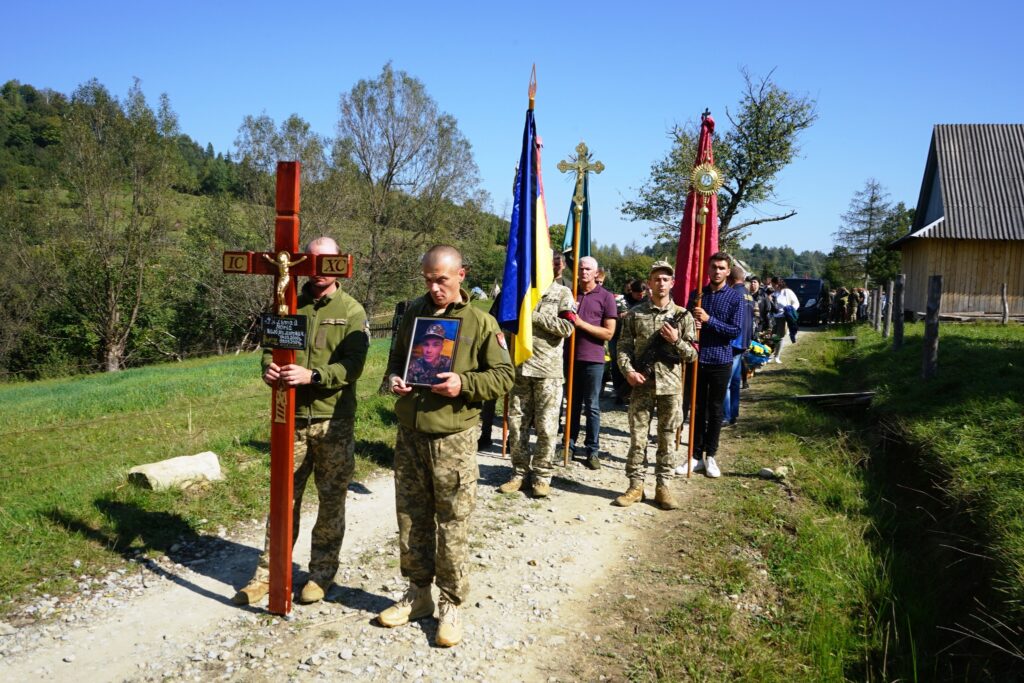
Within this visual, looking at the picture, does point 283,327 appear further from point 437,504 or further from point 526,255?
point 526,255

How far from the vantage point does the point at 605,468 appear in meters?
7.93

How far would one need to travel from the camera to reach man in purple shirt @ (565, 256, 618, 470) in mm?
7621

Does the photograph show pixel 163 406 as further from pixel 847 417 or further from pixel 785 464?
pixel 847 417

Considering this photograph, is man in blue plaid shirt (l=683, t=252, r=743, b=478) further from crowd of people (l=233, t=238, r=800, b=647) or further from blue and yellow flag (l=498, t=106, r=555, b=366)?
crowd of people (l=233, t=238, r=800, b=647)

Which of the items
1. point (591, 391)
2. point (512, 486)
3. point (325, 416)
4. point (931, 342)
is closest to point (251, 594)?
point (325, 416)

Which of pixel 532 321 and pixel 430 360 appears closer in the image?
pixel 430 360

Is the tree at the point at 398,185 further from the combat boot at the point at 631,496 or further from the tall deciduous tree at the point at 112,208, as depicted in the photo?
the combat boot at the point at 631,496

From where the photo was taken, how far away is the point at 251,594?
449 cm

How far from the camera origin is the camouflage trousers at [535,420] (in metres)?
6.73

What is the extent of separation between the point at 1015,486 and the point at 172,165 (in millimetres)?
32847

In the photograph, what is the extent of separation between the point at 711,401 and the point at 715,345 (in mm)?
594

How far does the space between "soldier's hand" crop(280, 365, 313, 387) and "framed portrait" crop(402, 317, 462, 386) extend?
595mm

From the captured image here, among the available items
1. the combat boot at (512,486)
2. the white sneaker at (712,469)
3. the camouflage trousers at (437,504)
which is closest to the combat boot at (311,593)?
the camouflage trousers at (437,504)

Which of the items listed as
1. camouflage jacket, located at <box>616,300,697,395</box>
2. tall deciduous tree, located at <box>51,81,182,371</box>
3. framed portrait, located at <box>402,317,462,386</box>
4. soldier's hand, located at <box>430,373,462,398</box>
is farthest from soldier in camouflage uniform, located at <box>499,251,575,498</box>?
tall deciduous tree, located at <box>51,81,182,371</box>
